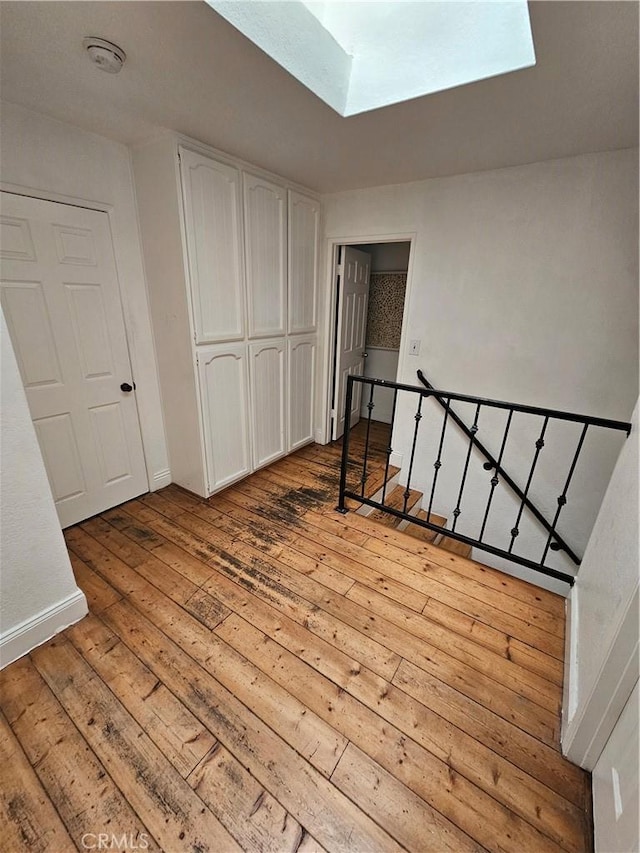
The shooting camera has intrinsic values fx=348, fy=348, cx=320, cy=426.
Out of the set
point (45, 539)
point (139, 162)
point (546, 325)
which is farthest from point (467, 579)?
point (139, 162)

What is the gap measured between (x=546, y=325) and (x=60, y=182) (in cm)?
309

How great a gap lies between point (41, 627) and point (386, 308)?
13.4ft

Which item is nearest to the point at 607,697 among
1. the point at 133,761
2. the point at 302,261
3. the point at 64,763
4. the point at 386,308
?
the point at 133,761

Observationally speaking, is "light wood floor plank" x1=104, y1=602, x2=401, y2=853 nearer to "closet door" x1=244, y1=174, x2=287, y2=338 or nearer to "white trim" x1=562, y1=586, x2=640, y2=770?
"white trim" x1=562, y1=586, x2=640, y2=770

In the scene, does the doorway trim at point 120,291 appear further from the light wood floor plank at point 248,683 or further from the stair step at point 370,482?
the stair step at point 370,482

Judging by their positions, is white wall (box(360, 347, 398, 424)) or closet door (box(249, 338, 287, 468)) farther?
white wall (box(360, 347, 398, 424))

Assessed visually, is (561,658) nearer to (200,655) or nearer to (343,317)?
(200,655)

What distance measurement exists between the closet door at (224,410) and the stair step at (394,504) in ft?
3.79

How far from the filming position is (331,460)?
11.1 ft

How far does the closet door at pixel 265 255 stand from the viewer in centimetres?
249

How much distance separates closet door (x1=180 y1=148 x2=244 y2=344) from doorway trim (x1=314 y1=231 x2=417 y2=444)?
1.07 m

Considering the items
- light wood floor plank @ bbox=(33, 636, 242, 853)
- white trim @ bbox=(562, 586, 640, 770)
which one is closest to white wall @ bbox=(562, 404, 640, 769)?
white trim @ bbox=(562, 586, 640, 770)

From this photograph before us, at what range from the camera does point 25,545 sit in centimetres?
144

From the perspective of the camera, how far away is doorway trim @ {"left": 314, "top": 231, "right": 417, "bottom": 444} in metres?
2.86
